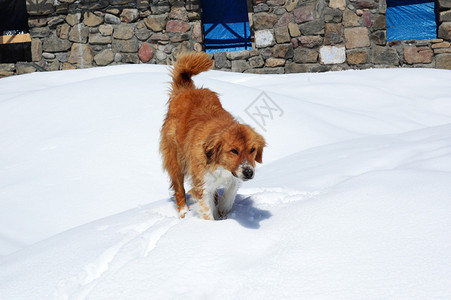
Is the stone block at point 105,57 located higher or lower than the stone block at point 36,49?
lower

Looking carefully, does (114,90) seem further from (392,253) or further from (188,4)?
(392,253)

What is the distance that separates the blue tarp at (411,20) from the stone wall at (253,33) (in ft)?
0.76

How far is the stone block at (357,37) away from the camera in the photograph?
26.8ft

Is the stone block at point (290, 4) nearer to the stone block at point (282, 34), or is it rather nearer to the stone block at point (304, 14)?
the stone block at point (304, 14)

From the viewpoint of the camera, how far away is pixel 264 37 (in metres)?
8.55

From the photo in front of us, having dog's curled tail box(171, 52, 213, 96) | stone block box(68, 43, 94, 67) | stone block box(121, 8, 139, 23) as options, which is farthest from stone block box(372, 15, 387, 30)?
dog's curled tail box(171, 52, 213, 96)

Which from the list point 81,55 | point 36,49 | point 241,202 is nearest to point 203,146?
point 241,202

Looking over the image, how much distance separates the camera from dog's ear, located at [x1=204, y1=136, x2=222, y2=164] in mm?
2629

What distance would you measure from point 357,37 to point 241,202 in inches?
235

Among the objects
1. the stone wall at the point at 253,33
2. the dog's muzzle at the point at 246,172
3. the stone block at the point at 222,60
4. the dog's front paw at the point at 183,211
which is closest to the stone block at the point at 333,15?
the stone wall at the point at 253,33

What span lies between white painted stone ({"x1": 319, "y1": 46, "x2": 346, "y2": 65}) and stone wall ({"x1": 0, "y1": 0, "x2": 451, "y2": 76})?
18 mm

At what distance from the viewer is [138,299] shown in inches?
81.0

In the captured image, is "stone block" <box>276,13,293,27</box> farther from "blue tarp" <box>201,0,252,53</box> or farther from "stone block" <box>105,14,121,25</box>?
"stone block" <box>105,14,121,25</box>

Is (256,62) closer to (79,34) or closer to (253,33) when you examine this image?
(253,33)
